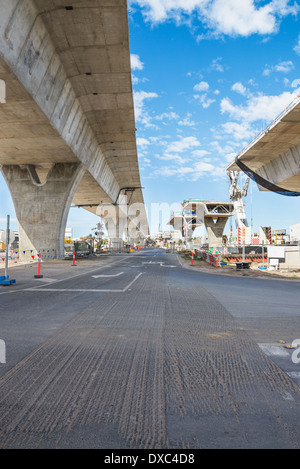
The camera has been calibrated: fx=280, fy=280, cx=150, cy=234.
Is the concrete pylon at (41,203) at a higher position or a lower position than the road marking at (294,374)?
higher

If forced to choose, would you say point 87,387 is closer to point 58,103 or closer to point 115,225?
point 58,103

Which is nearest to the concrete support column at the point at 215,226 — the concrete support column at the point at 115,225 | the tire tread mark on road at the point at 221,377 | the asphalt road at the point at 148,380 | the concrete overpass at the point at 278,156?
the concrete support column at the point at 115,225

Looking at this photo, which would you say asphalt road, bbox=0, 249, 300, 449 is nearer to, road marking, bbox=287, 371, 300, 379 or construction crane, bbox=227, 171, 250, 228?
road marking, bbox=287, 371, 300, 379

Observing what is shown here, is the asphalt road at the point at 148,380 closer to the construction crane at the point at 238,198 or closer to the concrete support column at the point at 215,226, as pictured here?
the construction crane at the point at 238,198

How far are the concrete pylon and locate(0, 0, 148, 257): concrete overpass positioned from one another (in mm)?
96

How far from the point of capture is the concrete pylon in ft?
88.2

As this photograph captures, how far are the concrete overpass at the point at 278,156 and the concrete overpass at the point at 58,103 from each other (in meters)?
11.3

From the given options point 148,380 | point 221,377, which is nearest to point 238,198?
point 221,377

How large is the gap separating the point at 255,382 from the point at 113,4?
597 inches

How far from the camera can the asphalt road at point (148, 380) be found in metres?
2.24

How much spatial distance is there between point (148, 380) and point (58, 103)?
18.6 meters

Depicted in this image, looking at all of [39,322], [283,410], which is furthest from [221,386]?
[39,322]

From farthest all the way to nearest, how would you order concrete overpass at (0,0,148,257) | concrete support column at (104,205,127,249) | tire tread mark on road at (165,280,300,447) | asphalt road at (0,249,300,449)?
concrete support column at (104,205,127,249) → concrete overpass at (0,0,148,257) → tire tread mark on road at (165,280,300,447) → asphalt road at (0,249,300,449)

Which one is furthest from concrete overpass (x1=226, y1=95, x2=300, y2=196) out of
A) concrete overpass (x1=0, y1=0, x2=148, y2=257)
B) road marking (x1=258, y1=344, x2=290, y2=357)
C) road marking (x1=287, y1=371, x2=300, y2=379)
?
road marking (x1=287, y1=371, x2=300, y2=379)
